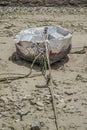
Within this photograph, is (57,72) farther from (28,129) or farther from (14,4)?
(14,4)

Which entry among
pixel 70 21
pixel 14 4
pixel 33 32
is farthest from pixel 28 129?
pixel 14 4

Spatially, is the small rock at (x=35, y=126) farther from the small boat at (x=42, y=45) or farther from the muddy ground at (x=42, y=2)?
the muddy ground at (x=42, y=2)

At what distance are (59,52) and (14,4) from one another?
369cm

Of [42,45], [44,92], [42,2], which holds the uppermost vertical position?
[42,45]

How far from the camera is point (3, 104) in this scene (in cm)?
515

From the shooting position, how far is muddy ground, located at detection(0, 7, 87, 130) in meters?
4.84

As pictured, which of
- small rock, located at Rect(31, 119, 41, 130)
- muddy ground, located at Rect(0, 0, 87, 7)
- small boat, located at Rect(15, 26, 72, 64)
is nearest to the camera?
small rock, located at Rect(31, 119, 41, 130)

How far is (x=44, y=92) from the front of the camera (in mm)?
5461

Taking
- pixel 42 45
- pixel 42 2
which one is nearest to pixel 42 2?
pixel 42 2

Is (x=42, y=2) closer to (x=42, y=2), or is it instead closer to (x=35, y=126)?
(x=42, y=2)

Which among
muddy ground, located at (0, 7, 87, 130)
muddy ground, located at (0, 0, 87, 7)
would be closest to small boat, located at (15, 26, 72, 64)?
muddy ground, located at (0, 7, 87, 130)

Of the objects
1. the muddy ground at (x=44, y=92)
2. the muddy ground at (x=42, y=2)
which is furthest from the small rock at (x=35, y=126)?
the muddy ground at (x=42, y=2)

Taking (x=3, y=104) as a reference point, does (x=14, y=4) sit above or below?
below

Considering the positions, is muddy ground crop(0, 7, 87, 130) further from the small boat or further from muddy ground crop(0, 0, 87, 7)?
muddy ground crop(0, 0, 87, 7)
